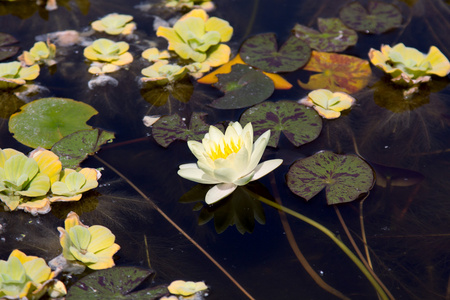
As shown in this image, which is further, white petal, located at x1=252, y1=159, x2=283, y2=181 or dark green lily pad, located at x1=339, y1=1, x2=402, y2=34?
dark green lily pad, located at x1=339, y1=1, x2=402, y2=34

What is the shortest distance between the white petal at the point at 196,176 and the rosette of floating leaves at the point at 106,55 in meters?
1.18

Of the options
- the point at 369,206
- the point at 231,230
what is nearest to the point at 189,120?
the point at 231,230

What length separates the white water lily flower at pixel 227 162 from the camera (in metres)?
2.03

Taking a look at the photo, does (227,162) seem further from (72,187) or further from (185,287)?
(72,187)

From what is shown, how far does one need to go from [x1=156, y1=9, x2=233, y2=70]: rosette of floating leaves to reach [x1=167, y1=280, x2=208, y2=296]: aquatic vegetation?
1604 mm

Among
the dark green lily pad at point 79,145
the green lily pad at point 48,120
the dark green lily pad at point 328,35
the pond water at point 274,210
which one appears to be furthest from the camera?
the dark green lily pad at point 328,35

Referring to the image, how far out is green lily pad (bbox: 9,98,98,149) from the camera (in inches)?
98.3

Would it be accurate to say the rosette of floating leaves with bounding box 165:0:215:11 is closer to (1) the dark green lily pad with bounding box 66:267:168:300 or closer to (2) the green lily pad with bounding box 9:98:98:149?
(2) the green lily pad with bounding box 9:98:98:149

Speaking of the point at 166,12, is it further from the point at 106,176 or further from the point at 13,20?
the point at 106,176

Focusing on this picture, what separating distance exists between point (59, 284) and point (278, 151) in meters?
1.25

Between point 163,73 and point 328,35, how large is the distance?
1221 millimetres

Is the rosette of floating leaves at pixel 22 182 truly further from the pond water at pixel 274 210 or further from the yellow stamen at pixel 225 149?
the yellow stamen at pixel 225 149

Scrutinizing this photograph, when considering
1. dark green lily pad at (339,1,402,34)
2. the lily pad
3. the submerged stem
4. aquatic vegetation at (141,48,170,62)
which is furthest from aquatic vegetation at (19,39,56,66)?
dark green lily pad at (339,1,402,34)

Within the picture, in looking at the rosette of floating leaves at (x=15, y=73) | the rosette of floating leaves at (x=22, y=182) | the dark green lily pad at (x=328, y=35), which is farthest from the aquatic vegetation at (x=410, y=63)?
the rosette of floating leaves at (x=15, y=73)
